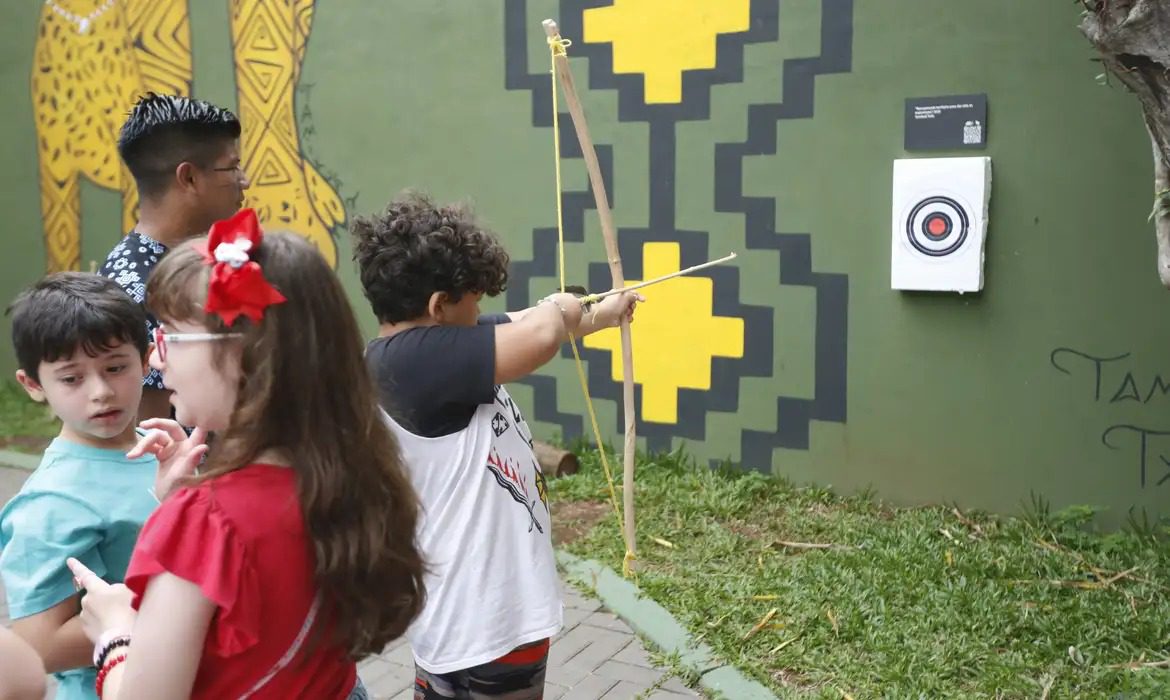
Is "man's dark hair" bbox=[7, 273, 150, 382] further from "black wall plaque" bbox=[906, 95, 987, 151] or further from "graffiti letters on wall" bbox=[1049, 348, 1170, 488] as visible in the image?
"graffiti letters on wall" bbox=[1049, 348, 1170, 488]

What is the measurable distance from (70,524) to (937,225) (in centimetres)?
374

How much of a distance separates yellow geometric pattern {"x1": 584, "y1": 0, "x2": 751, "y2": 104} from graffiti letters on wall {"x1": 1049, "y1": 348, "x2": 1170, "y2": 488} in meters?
2.17

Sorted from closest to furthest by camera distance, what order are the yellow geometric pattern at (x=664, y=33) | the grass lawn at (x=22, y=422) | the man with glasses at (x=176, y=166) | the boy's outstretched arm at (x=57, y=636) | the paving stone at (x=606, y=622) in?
the boy's outstretched arm at (x=57, y=636)
the man with glasses at (x=176, y=166)
the paving stone at (x=606, y=622)
the yellow geometric pattern at (x=664, y=33)
the grass lawn at (x=22, y=422)

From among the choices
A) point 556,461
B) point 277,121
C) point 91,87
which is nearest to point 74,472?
point 556,461

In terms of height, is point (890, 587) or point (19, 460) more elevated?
point (890, 587)

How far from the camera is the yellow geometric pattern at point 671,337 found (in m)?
5.14

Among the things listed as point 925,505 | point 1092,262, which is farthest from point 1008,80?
point 925,505

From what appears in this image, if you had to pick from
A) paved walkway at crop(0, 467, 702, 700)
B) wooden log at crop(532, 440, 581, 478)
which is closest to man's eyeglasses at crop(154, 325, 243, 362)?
paved walkway at crop(0, 467, 702, 700)

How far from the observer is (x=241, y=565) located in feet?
4.13

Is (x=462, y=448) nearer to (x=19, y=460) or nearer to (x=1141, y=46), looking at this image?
(x=1141, y=46)

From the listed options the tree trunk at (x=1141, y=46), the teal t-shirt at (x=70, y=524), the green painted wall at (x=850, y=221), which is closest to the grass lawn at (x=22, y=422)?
the green painted wall at (x=850, y=221)

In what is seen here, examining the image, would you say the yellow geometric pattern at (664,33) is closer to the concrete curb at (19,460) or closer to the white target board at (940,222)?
the white target board at (940,222)

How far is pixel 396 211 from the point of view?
2164mm

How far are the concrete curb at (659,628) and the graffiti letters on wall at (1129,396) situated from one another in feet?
6.76
